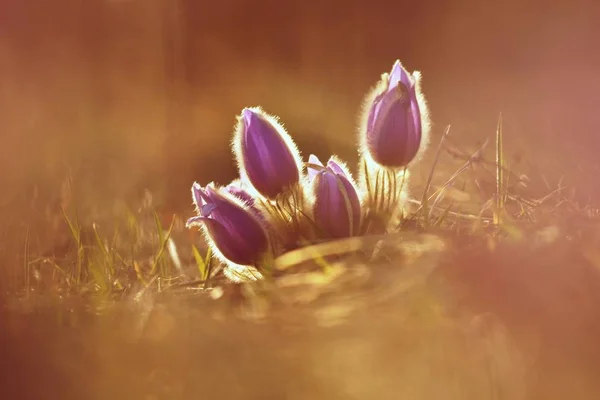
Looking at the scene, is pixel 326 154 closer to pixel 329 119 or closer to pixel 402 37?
pixel 329 119

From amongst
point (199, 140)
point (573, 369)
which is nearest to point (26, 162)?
point (199, 140)

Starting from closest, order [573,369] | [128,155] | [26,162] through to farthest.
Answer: [573,369]
[26,162]
[128,155]

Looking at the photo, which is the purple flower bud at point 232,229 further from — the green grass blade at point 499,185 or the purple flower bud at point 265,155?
the green grass blade at point 499,185

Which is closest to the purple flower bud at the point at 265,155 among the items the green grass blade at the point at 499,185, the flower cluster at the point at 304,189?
the flower cluster at the point at 304,189

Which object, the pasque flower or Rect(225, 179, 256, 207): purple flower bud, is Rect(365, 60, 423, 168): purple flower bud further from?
Rect(225, 179, 256, 207): purple flower bud

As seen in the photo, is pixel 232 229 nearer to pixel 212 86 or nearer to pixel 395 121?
pixel 395 121

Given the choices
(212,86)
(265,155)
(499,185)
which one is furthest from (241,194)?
(212,86)
